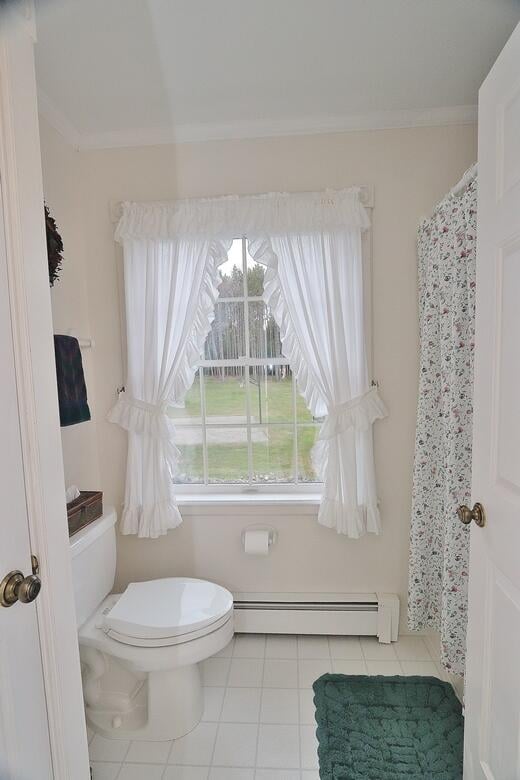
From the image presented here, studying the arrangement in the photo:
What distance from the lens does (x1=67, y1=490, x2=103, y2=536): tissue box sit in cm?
152

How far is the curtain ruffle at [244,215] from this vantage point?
1798mm

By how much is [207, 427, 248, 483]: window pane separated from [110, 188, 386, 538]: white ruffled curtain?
244mm

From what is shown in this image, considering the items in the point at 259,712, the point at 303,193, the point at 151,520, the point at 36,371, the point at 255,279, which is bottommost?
the point at 259,712

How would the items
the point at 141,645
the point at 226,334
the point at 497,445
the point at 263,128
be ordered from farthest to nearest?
the point at 226,334
the point at 263,128
the point at 141,645
the point at 497,445

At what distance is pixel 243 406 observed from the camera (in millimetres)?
2068

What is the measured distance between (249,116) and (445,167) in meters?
0.87

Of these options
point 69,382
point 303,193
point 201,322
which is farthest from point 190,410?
point 303,193

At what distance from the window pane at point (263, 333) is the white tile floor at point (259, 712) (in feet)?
4.50

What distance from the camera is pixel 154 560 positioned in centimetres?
205

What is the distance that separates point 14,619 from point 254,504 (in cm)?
123

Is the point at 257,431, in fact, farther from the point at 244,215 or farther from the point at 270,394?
the point at 244,215

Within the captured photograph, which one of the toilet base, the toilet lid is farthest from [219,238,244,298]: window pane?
the toilet base

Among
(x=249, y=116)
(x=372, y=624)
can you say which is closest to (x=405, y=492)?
(x=372, y=624)

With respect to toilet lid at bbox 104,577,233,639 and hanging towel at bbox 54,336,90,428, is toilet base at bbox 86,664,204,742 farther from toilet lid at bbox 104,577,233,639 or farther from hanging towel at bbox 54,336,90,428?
hanging towel at bbox 54,336,90,428
